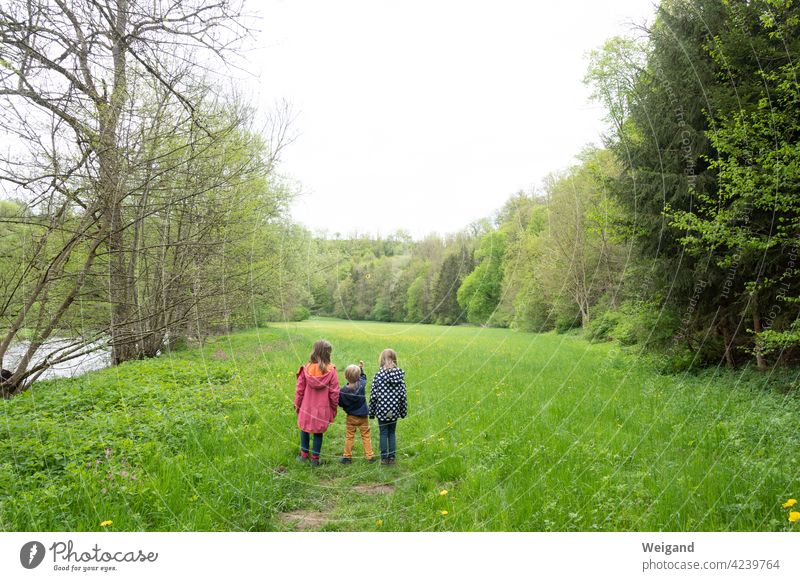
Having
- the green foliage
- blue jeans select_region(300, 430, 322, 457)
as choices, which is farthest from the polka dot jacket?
the green foliage

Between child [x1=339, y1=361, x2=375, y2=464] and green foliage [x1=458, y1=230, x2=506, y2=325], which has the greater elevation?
green foliage [x1=458, y1=230, x2=506, y2=325]

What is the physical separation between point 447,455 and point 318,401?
1.66 meters

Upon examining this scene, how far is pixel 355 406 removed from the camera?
17.7 ft

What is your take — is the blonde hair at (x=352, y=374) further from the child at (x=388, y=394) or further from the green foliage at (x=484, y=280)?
the green foliage at (x=484, y=280)

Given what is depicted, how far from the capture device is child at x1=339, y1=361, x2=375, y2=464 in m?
5.32

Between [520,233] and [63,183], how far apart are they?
5602 millimetres

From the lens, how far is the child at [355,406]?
5.32 metres

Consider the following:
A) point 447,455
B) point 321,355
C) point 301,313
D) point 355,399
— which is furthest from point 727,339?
point 301,313

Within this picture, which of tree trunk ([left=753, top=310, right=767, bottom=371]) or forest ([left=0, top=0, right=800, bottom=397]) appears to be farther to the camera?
tree trunk ([left=753, top=310, right=767, bottom=371])

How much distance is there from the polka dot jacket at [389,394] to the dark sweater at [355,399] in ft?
0.54

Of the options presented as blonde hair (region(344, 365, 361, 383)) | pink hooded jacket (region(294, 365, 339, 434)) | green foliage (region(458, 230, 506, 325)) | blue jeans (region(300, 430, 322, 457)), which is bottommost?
blue jeans (region(300, 430, 322, 457))

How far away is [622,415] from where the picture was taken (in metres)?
5.69

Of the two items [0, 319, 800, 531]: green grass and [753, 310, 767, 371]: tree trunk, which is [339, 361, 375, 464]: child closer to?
[0, 319, 800, 531]: green grass
